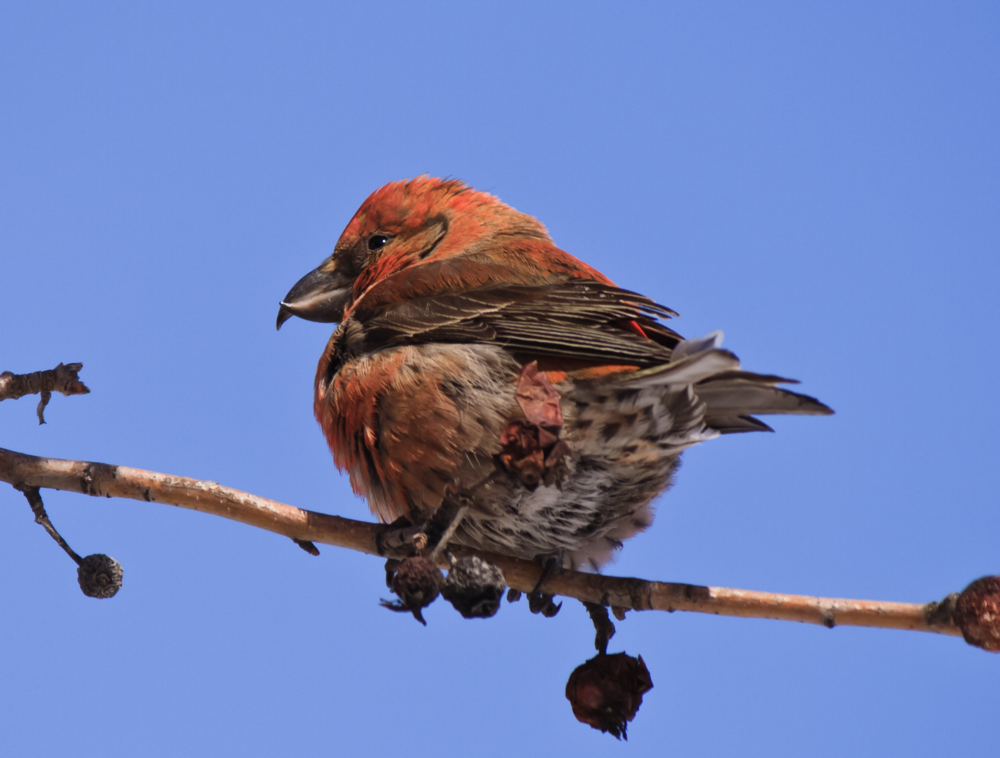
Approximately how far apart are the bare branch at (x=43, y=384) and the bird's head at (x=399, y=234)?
1260 millimetres

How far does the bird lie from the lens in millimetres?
2957

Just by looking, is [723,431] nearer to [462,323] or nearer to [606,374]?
[606,374]

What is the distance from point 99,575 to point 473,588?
114 cm

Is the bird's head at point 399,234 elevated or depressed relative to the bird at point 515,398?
elevated

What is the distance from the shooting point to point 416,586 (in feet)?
7.11

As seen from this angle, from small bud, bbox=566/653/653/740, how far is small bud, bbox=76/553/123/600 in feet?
4.31

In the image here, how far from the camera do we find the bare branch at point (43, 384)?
294 centimetres

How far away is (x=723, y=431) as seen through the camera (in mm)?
3201

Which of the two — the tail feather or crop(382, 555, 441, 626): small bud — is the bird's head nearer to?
the tail feather

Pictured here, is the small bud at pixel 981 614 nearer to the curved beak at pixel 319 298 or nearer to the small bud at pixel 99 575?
the small bud at pixel 99 575

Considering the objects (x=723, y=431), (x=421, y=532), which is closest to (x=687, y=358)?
(x=723, y=431)

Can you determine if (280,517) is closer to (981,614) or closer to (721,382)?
(721,382)

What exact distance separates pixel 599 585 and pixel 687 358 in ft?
2.56

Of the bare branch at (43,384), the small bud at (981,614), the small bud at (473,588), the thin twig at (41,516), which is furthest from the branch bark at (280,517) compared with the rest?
the small bud at (473,588)
